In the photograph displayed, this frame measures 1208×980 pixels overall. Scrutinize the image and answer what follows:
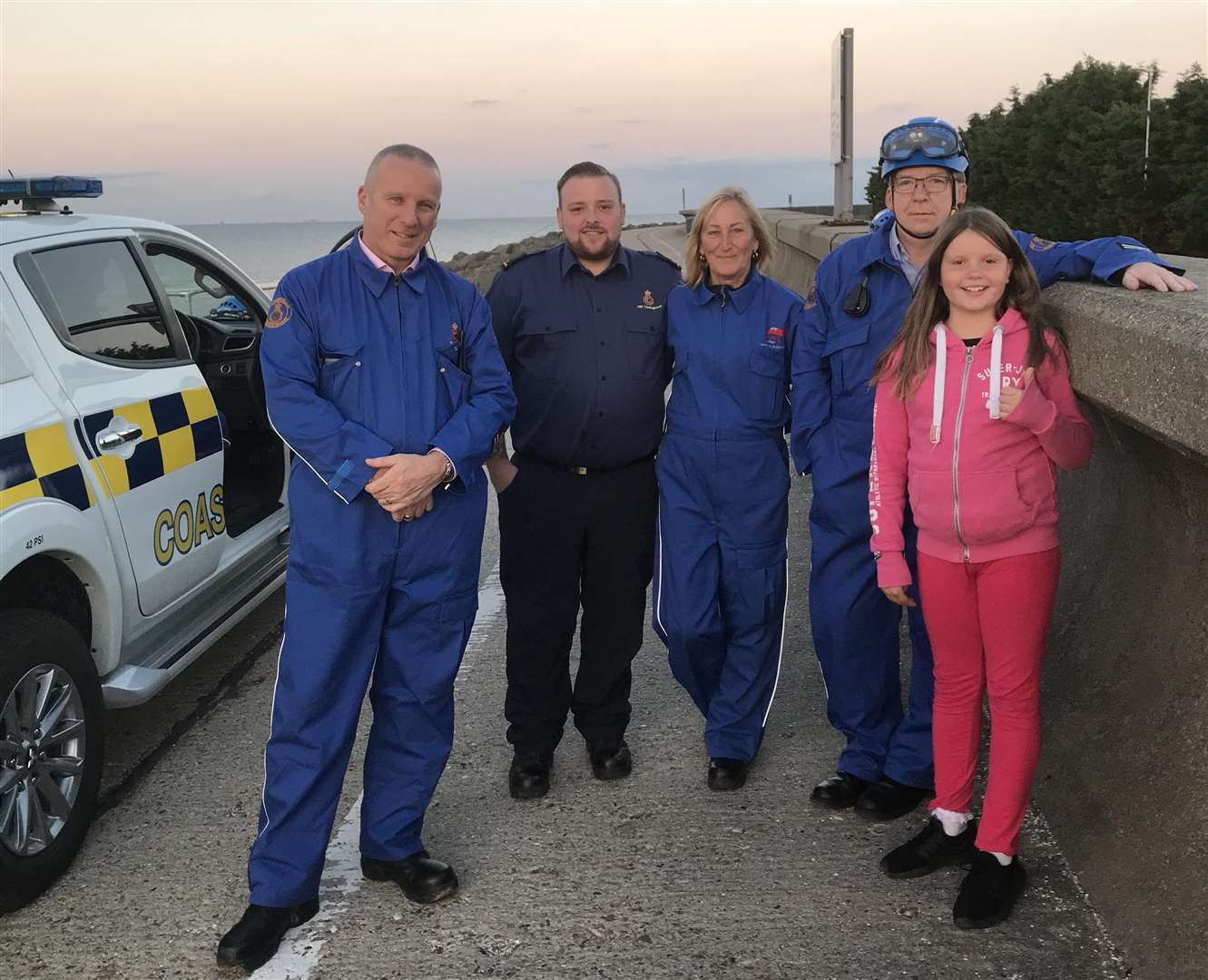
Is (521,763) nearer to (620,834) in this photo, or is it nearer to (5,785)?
(620,834)

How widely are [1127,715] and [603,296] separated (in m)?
1.88

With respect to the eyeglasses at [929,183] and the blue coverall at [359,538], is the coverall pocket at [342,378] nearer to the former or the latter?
the blue coverall at [359,538]

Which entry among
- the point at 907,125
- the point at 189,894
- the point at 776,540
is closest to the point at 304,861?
the point at 189,894

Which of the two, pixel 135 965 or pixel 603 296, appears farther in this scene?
pixel 603 296

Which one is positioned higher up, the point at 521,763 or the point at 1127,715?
the point at 1127,715

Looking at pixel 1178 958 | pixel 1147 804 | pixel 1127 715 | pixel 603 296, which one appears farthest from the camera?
pixel 603 296

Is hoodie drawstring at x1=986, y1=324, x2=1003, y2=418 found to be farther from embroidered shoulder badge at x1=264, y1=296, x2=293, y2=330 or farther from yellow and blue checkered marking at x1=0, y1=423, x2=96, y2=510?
yellow and blue checkered marking at x1=0, y1=423, x2=96, y2=510

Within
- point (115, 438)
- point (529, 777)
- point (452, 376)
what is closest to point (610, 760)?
point (529, 777)

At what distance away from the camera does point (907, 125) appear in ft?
11.0

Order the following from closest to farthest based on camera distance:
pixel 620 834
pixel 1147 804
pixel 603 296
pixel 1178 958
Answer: pixel 1178 958 < pixel 1147 804 < pixel 620 834 < pixel 603 296

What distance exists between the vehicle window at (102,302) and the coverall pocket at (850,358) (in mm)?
2227

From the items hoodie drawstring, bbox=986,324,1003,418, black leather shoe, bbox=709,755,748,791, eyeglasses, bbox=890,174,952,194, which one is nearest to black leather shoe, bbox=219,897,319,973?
black leather shoe, bbox=709,755,748,791

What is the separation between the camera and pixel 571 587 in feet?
12.4

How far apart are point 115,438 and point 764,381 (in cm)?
192
